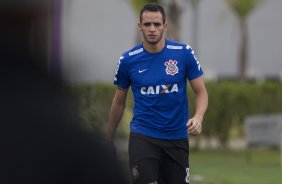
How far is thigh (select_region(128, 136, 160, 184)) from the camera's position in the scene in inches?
277

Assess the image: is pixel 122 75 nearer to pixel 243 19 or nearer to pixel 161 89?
pixel 161 89

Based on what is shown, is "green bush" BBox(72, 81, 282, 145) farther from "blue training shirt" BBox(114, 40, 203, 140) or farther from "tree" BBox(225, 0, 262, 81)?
"blue training shirt" BBox(114, 40, 203, 140)

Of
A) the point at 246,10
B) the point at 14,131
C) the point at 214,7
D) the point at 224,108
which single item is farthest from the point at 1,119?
the point at 214,7

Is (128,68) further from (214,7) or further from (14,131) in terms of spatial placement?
(214,7)

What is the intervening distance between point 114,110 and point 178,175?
76cm

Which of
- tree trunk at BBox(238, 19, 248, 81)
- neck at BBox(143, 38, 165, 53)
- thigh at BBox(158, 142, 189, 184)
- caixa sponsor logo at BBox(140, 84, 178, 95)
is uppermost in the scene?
neck at BBox(143, 38, 165, 53)

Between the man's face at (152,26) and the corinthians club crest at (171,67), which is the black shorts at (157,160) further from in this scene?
the man's face at (152,26)

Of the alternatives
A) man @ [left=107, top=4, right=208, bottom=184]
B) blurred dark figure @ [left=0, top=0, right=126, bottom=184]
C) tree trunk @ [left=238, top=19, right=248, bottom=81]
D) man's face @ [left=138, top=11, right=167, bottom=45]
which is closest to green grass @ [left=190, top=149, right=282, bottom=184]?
man @ [left=107, top=4, right=208, bottom=184]

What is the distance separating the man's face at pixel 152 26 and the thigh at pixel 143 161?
83cm

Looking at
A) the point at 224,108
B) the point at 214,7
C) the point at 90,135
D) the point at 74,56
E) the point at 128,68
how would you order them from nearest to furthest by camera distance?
1. the point at 74,56
2. the point at 90,135
3. the point at 128,68
4. the point at 224,108
5. the point at 214,7

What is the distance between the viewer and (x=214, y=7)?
121 feet

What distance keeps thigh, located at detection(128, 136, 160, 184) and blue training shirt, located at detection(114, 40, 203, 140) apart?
0.10m

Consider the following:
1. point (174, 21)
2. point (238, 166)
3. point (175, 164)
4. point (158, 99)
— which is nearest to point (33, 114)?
point (158, 99)

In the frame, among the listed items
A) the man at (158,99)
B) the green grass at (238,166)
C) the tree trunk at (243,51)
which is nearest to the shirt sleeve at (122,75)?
the man at (158,99)
